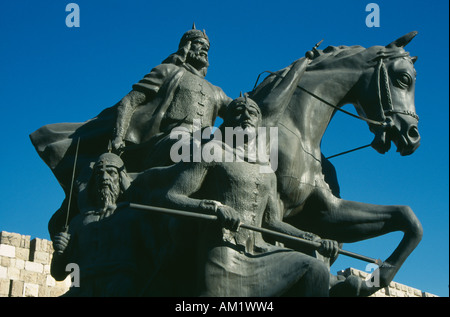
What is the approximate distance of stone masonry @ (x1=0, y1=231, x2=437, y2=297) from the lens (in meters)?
16.2

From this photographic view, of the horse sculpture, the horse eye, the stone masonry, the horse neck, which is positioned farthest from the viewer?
the stone masonry

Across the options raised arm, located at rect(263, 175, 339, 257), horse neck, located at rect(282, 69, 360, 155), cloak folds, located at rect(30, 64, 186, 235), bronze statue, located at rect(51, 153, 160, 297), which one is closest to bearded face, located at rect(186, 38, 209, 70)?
cloak folds, located at rect(30, 64, 186, 235)

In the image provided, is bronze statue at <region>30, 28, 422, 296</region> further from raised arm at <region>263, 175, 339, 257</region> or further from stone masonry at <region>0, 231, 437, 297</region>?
stone masonry at <region>0, 231, 437, 297</region>

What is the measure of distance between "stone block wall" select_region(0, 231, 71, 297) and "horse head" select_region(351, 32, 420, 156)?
9732 mm

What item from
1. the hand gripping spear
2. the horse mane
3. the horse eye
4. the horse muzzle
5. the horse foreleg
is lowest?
the hand gripping spear

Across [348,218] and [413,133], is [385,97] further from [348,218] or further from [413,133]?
[348,218]

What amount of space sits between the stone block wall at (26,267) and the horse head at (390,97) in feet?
31.9

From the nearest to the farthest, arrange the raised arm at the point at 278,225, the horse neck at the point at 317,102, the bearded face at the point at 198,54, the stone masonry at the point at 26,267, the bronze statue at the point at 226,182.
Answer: the bronze statue at the point at 226,182 → the raised arm at the point at 278,225 → the horse neck at the point at 317,102 → the bearded face at the point at 198,54 → the stone masonry at the point at 26,267

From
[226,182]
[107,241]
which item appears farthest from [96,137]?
[226,182]

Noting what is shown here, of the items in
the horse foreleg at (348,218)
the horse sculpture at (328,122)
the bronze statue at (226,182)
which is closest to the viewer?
the bronze statue at (226,182)

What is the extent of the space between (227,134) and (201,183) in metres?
0.60

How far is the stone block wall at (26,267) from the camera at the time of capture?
16234 mm

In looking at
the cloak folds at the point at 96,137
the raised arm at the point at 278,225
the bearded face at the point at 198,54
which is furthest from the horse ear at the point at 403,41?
the raised arm at the point at 278,225

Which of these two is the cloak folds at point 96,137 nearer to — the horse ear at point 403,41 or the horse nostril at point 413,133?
the horse ear at point 403,41
